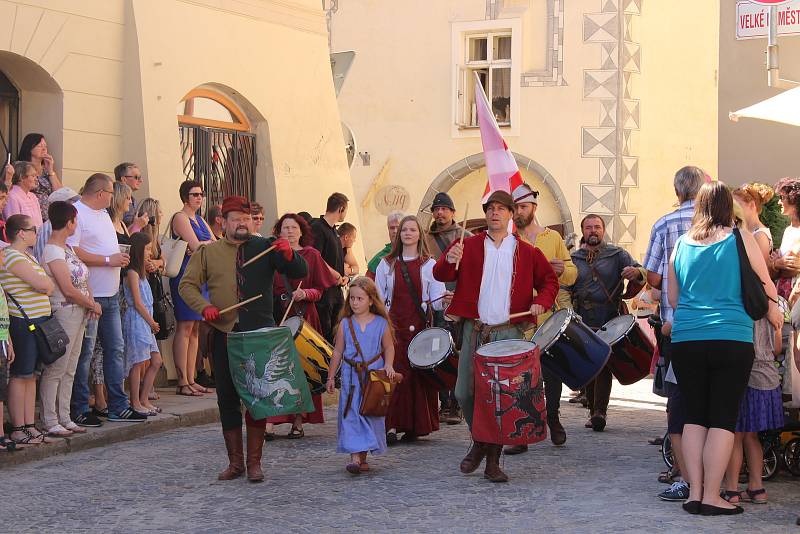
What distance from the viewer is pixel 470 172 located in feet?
80.2

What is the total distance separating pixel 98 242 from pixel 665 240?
14.1 feet

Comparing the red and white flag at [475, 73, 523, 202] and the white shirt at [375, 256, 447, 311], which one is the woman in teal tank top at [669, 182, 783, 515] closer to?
the red and white flag at [475, 73, 523, 202]

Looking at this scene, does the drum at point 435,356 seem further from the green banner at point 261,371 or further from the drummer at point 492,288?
the green banner at point 261,371

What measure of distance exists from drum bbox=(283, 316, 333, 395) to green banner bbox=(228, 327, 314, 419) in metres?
1.33

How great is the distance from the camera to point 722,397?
7117mm

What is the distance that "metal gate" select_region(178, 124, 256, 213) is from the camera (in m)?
14.0

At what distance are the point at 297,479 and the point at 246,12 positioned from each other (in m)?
7.41

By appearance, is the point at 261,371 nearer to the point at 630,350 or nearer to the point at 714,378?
the point at 714,378

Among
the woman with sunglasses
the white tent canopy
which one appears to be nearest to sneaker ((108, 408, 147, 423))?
the woman with sunglasses

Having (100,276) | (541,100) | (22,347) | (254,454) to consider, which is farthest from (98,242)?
(541,100)

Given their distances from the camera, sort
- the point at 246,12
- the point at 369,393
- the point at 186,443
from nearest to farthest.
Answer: the point at 369,393
the point at 186,443
the point at 246,12

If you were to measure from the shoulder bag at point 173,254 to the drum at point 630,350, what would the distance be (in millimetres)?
3884

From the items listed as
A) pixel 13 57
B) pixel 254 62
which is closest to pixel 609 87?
pixel 254 62

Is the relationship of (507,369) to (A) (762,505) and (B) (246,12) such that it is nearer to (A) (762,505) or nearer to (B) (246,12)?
(A) (762,505)
